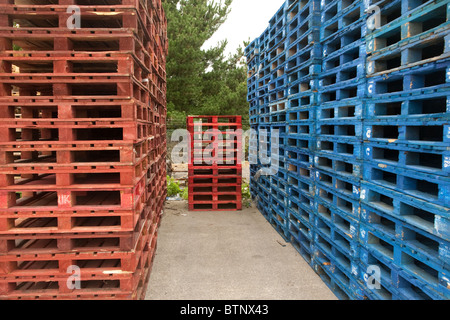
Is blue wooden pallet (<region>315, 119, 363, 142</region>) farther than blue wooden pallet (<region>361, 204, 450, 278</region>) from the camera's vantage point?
Yes

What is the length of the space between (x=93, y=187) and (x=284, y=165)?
461cm

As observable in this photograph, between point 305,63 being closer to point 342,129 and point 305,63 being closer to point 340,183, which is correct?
point 342,129

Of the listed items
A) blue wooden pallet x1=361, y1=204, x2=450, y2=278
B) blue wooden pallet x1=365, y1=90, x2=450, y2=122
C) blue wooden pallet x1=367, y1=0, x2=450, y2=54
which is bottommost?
blue wooden pallet x1=361, y1=204, x2=450, y2=278

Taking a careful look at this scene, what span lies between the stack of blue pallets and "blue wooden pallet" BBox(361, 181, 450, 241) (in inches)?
0.5

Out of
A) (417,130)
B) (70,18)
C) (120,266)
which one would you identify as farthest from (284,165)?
(70,18)

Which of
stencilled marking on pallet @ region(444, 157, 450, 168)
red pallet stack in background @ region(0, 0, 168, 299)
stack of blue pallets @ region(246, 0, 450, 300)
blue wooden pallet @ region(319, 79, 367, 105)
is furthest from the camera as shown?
blue wooden pallet @ region(319, 79, 367, 105)

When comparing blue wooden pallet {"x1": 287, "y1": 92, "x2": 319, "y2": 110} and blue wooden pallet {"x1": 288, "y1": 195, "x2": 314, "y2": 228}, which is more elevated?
blue wooden pallet {"x1": 287, "y1": 92, "x2": 319, "y2": 110}

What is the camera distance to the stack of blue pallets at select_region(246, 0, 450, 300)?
9.66ft

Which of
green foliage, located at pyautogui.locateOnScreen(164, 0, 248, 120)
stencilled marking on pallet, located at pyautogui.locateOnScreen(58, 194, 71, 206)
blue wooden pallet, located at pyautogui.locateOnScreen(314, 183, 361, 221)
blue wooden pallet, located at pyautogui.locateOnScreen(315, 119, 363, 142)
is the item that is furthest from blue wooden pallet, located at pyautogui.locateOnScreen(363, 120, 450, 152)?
green foliage, located at pyautogui.locateOnScreen(164, 0, 248, 120)

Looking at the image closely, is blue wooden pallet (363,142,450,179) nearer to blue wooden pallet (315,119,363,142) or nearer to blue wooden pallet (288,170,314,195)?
blue wooden pallet (315,119,363,142)

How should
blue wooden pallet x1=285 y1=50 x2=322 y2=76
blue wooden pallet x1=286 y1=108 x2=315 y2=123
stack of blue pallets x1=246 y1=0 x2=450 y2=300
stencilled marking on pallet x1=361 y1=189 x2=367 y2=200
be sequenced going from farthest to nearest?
blue wooden pallet x1=286 y1=108 x2=315 y2=123, blue wooden pallet x1=285 y1=50 x2=322 y2=76, stencilled marking on pallet x1=361 y1=189 x2=367 y2=200, stack of blue pallets x1=246 y1=0 x2=450 y2=300

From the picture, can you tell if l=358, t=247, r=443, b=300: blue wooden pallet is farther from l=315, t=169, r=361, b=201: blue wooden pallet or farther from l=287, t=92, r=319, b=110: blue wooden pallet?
l=287, t=92, r=319, b=110: blue wooden pallet

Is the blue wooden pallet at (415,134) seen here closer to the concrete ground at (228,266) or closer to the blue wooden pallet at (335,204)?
the blue wooden pallet at (335,204)

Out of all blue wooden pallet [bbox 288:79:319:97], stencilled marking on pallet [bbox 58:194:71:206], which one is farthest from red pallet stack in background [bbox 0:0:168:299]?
blue wooden pallet [bbox 288:79:319:97]
